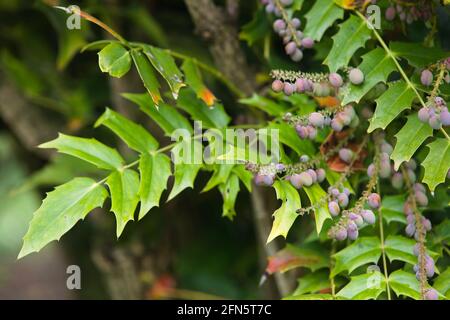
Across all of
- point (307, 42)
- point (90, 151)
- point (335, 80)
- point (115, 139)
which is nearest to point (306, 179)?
point (335, 80)

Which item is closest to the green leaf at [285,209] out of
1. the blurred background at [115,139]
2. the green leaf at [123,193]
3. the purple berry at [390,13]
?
the green leaf at [123,193]

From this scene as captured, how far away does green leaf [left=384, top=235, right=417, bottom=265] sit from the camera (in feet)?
2.93

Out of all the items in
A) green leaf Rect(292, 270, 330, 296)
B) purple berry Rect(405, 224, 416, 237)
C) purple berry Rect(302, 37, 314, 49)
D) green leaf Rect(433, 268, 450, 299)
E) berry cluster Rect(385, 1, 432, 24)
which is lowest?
green leaf Rect(292, 270, 330, 296)

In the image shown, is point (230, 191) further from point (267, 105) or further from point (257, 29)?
point (257, 29)

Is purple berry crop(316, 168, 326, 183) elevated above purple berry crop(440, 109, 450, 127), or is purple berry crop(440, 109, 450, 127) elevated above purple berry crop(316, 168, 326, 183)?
purple berry crop(440, 109, 450, 127)

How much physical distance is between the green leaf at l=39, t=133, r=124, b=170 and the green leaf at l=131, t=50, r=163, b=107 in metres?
0.15

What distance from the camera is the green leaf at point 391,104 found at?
2.77 ft

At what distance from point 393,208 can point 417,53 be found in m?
0.24

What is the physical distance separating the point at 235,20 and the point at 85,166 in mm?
459

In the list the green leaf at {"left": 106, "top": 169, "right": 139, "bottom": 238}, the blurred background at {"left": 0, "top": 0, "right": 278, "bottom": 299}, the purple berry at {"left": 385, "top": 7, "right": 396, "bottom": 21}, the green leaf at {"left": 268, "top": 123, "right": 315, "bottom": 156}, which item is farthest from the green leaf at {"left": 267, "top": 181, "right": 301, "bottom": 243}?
the blurred background at {"left": 0, "top": 0, "right": 278, "bottom": 299}

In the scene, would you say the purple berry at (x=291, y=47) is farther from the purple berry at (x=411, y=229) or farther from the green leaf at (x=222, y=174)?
→ the purple berry at (x=411, y=229)

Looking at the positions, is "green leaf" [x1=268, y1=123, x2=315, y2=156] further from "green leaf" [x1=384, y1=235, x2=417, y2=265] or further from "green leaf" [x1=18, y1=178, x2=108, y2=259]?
"green leaf" [x1=18, y1=178, x2=108, y2=259]

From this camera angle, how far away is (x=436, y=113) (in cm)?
80

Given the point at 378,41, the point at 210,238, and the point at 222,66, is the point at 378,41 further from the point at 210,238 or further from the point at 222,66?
the point at 210,238
